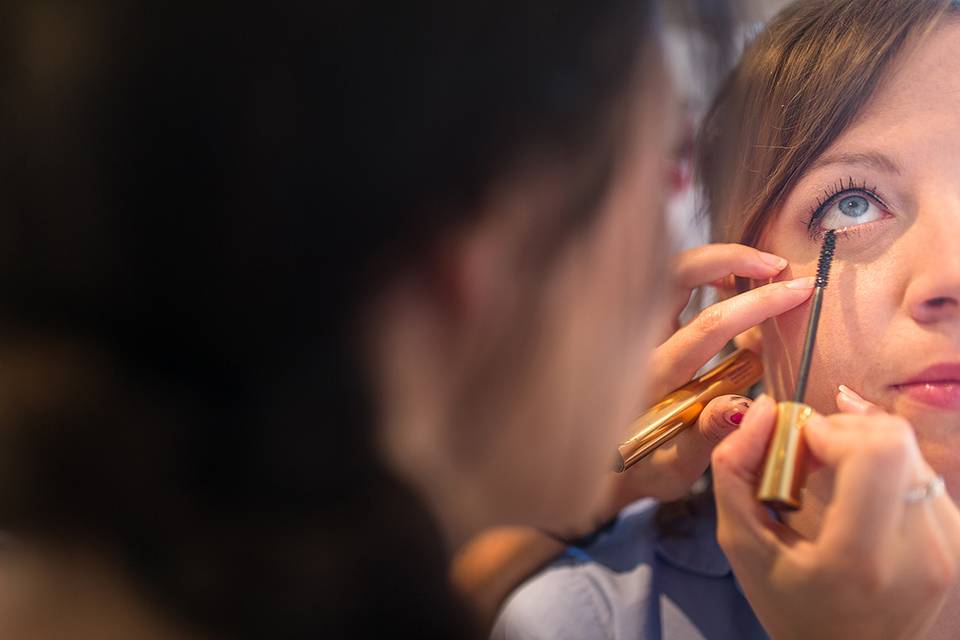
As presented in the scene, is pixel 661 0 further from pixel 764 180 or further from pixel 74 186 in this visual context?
pixel 74 186

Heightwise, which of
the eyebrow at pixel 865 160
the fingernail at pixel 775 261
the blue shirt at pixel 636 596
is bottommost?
the blue shirt at pixel 636 596

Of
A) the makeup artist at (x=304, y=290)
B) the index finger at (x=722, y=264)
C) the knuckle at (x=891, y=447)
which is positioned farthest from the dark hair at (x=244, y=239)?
the knuckle at (x=891, y=447)

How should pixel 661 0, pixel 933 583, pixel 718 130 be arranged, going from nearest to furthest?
pixel 933 583 → pixel 661 0 → pixel 718 130

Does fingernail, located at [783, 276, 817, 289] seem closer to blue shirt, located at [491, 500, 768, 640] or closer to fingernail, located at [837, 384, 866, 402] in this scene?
fingernail, located at [837, 384, 866, 402]

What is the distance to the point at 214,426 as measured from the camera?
45cm

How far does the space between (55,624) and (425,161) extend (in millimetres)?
340

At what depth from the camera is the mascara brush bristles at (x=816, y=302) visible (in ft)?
1.50

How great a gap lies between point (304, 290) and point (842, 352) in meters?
0.34

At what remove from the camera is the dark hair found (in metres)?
0.40

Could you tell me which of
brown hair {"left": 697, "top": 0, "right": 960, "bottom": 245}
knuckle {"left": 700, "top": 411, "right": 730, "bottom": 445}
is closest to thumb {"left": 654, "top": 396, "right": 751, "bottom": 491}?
knuckle {"left": 700, "top": 411, "right": 730, "bottom": 445}

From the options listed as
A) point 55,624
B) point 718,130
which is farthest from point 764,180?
point 55,624

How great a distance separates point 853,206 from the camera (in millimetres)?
523

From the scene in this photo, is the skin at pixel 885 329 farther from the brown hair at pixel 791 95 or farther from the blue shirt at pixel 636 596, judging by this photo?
the blue shirt at pixel 636 596

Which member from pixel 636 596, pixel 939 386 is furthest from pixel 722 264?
pixel 636 596
